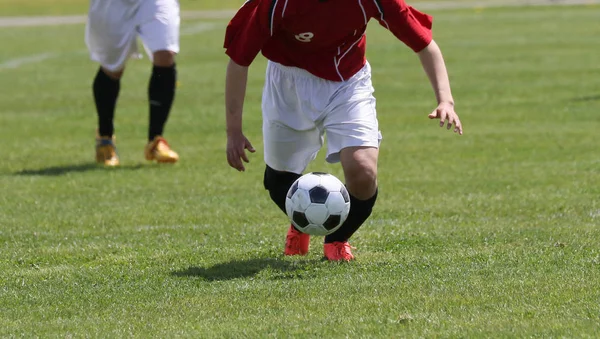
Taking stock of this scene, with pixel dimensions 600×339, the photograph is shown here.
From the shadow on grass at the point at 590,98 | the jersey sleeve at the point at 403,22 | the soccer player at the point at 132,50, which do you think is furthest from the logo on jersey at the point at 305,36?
the shadow on grass at the point at 590,98

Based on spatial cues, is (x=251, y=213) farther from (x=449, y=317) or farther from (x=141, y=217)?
(x=449, y=317)

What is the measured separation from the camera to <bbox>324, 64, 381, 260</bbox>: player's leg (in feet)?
18.7

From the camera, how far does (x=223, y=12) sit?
1615 inches

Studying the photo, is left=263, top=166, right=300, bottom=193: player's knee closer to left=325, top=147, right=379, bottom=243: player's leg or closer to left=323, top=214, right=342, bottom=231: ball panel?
left=325, top=147, right=379, bottom=243: player's leg

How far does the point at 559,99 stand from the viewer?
13.7 metres

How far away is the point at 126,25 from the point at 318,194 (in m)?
4.59

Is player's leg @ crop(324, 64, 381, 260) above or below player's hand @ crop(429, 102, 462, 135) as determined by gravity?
below

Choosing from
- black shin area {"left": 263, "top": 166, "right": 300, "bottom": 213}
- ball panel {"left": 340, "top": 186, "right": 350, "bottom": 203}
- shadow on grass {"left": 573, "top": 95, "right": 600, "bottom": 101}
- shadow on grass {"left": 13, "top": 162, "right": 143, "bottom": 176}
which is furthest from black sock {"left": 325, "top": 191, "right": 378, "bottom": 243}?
shadow on grass {"left": 573, "top": 95, "right": 600, "bottom": 101}

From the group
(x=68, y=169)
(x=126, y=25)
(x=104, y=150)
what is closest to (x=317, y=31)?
(x=126, y=25)

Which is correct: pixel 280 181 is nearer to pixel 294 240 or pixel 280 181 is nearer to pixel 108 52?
pixel 294 240

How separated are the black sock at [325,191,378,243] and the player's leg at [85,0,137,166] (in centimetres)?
431

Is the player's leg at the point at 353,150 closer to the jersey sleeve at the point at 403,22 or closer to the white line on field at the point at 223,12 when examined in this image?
the jersey sleeve at the point at 403,22

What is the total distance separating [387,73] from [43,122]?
658cm

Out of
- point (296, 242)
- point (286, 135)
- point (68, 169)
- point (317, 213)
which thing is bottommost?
point (68, 169)
